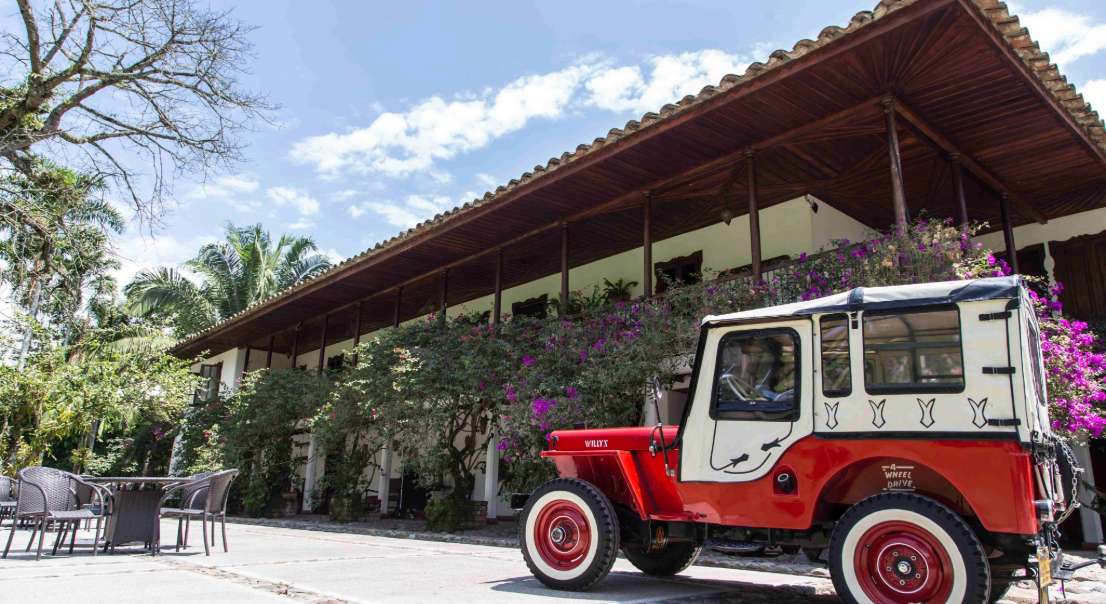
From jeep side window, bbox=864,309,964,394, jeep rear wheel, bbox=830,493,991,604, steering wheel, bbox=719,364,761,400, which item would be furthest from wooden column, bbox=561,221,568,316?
jeep rear wheel, bbox=830,493,991,604

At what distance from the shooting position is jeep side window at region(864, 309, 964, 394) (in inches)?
142

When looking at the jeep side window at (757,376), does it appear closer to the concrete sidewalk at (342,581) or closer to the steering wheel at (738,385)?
the steering wheel at (738,385)

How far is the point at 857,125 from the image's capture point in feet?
28.8

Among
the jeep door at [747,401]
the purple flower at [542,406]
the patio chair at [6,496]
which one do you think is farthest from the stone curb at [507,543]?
the patio chair at [6,496]

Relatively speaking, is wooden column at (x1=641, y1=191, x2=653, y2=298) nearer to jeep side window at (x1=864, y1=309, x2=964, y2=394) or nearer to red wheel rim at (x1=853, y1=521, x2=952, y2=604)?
jeep side window at (x1=864, y1=309, x2=964, y2=394)

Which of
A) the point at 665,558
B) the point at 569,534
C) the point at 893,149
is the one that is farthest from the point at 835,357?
the point at 893,149

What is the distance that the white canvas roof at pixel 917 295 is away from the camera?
3590mm

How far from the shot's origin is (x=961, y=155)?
358 inches

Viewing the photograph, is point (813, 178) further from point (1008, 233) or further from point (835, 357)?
point (835, 357)

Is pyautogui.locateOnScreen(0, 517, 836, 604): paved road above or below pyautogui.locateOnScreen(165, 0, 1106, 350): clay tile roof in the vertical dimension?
below

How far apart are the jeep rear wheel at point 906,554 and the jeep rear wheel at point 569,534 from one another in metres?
1.40

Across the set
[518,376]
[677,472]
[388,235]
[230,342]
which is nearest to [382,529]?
[518,376]

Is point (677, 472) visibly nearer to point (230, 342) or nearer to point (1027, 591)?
point (1027, 591)

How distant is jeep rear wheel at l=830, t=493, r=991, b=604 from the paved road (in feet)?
3.21
